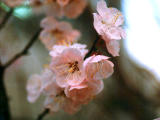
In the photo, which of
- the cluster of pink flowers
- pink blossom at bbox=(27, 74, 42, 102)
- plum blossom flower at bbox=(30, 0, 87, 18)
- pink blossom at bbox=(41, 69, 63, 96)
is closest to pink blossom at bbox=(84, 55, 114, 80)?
the cluster of pink flowers

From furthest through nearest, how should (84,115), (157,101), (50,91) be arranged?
1. (157,101)
2. (84,115)
3. (50,91)

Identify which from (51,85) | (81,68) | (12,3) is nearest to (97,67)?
(81,68)

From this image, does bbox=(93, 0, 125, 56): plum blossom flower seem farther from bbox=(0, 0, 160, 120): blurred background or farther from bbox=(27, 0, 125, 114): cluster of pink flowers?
bbox=(0, 0, 160, 120): blurred background

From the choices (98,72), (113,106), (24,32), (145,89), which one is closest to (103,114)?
(113,106)

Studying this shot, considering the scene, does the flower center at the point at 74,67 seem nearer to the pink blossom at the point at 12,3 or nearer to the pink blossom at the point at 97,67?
the pink blossom at the point at 97,67

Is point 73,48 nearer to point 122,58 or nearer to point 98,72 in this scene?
point 98,72

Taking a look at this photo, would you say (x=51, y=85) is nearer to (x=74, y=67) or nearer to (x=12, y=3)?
(x=74, y=67)
